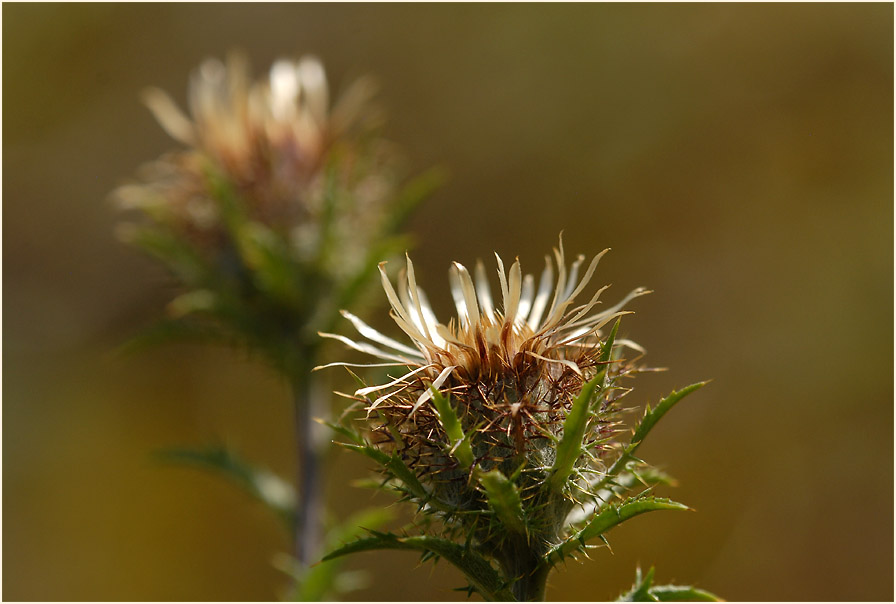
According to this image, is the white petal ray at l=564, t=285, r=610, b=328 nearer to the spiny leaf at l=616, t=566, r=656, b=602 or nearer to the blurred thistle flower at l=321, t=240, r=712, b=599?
the blurred thistle flower at l=321, t=240, r=712, b=599

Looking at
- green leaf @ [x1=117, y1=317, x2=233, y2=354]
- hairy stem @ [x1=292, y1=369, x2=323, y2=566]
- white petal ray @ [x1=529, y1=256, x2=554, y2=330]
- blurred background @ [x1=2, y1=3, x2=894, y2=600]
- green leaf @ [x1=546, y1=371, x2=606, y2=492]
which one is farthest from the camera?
blurred background @ [x1=2, y1=3, x2=894, y2=600]

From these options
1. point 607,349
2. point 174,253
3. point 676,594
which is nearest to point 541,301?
point 607,349

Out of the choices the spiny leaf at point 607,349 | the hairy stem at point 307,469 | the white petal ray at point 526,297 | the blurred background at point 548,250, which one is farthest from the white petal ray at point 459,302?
the blurred background at point 548,250

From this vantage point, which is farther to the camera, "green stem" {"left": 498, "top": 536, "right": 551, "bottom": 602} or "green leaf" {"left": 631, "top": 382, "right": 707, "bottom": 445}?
"green stem" {"left": 498, "top": 536, "right": 551, "bottom": 602}

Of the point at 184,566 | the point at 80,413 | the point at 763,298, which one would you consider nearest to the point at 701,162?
the point at 763,298

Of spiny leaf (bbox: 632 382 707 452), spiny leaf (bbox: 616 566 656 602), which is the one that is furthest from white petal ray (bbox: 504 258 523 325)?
spiny leaf (bbox: 616 566 656 602)

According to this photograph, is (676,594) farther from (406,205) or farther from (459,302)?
(406,205)
